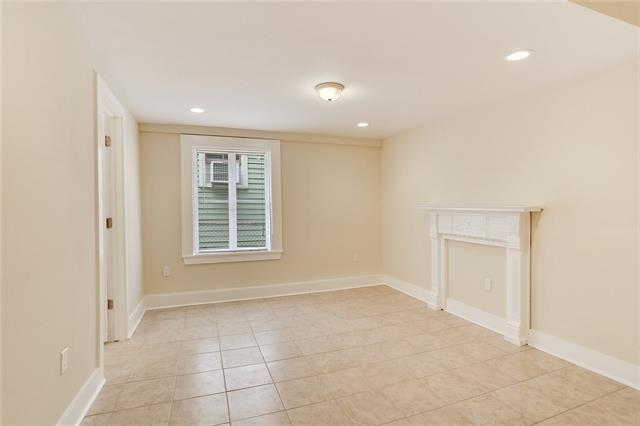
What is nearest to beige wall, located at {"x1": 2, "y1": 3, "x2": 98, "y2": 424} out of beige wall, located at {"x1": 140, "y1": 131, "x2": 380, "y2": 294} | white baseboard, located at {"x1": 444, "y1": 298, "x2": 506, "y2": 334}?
beige wall, located at {"x1": 140, "y1": 131, "x2": 380, "y2": 294}

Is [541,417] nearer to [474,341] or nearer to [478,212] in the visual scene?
[474,341]

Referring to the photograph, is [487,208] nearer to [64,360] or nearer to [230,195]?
[230,195]

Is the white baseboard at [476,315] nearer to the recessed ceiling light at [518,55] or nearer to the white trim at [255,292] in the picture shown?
the white trim at [255,292]

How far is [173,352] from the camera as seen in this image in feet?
9.49

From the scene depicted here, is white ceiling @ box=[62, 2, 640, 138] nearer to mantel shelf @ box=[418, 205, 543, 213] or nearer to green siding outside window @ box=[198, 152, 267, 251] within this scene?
mantel shelf @ box=[418, 205, 543, 213]

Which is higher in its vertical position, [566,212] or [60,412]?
[566,212]

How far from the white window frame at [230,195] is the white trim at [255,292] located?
0.42 meters

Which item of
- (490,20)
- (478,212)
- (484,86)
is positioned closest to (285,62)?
(490,20)

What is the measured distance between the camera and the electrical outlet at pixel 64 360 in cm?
173

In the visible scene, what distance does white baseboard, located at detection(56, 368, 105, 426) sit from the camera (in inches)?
71.4

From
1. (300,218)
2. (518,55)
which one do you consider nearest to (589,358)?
(518,55)

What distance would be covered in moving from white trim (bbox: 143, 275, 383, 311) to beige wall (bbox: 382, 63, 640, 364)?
1.81 m

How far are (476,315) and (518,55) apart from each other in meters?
2.56

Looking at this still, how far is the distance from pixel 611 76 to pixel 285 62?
7.95 feet
